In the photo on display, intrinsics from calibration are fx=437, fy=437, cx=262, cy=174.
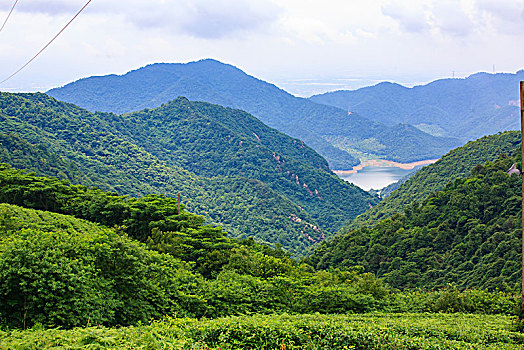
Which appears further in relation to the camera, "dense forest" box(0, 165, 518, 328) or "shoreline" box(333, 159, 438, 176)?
"shoreline" box(333, 159, 438, 176)

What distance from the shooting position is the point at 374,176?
15875cm

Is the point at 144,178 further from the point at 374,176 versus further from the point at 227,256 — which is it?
the point at 374,176

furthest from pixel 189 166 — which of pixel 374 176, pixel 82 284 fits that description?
pixel 82 284

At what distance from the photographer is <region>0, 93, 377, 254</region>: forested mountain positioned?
62778 millimetres

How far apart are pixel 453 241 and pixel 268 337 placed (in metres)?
30.4

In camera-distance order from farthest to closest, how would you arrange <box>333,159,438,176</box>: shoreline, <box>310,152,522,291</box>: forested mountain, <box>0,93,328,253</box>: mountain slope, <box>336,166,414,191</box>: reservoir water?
<box>333,159,438,176</box>: shoreline → <box>336,166,414,191</box>: reservoir water → <box>0,93,328,253</box>: mountain slope → <box>310,152,522,291</box>: forested mountain

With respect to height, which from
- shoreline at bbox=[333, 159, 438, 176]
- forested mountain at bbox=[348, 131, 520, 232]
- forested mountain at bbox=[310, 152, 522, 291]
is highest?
shoreline at bbox=[333, 159, 438, 176]

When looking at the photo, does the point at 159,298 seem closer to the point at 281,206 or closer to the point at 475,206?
the point at 475,206

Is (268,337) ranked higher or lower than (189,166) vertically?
lower

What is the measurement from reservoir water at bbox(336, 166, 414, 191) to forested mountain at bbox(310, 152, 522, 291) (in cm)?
9121

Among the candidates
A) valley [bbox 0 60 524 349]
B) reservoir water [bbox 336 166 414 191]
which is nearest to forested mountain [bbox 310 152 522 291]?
valley [bbox 0 60 524 349]

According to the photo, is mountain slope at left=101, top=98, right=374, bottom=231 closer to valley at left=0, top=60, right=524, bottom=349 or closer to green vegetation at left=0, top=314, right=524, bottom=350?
valley at left=0, top=60, right=524, bottom=349

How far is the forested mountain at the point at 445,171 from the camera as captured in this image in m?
54.4

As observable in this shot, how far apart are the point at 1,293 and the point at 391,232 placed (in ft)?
118
